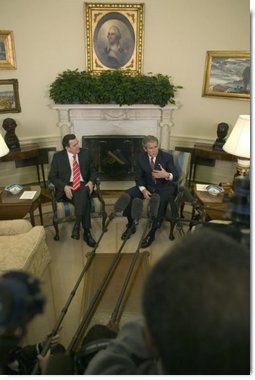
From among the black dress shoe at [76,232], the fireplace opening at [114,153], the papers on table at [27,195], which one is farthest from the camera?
the fireplace opening at [114,153]

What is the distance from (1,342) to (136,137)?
379 centimetres

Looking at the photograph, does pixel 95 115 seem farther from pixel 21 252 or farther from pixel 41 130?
pixel 21 252

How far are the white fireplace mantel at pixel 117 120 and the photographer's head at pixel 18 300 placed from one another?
12.0ft

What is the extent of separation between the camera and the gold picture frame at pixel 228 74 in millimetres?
3969

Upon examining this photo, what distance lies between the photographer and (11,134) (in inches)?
154

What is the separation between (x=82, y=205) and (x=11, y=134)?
166 cm

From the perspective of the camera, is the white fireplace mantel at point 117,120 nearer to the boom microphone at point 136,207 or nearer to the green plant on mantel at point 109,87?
the green plant on mantel at point 109,87

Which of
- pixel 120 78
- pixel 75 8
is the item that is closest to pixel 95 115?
pixel 120 78

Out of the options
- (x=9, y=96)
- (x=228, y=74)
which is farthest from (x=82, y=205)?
(x=228, y=74)

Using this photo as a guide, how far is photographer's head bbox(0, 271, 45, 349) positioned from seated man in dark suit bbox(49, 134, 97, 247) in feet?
8.09

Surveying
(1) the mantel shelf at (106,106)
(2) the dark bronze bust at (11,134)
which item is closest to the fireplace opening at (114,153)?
(1) the mantel shelf at (106,106)

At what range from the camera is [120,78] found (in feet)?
12.5

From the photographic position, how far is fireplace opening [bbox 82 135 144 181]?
13.9ft

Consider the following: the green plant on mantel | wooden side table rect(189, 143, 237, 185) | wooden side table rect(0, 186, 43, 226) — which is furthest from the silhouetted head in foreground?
wooden side table rect(189, 143, 237, 185)
